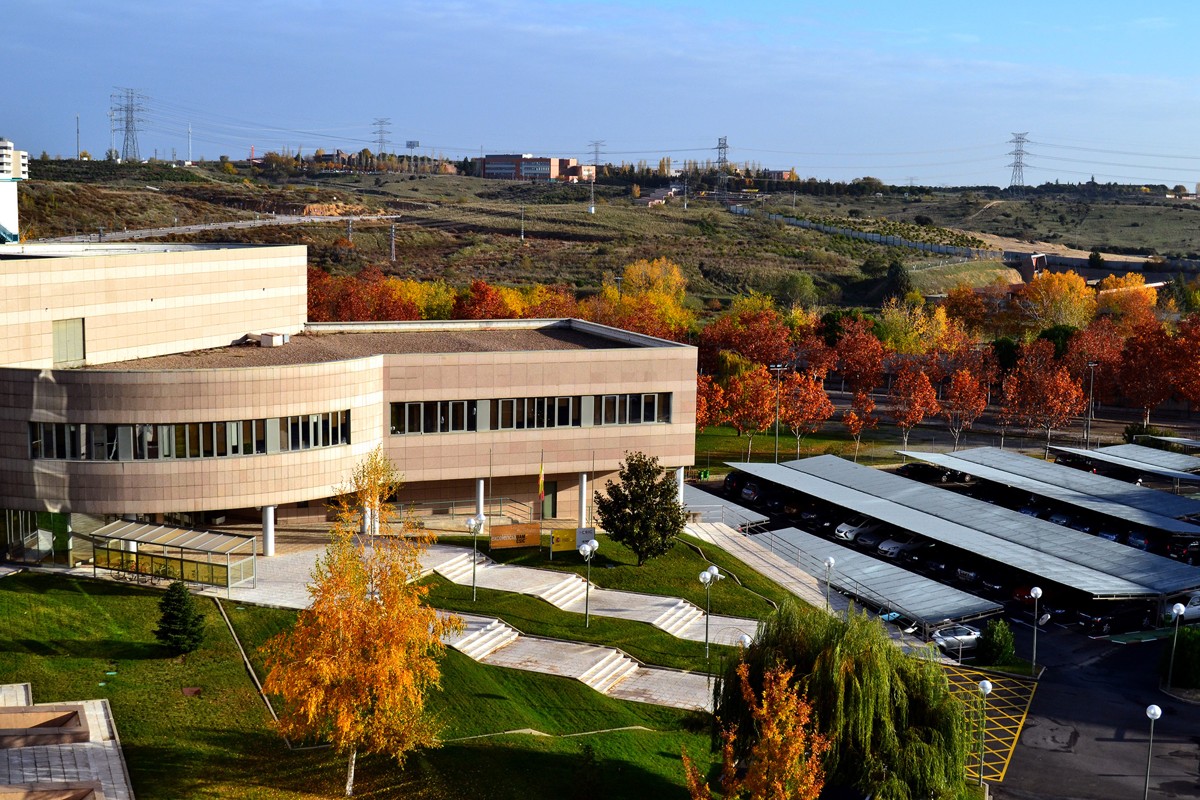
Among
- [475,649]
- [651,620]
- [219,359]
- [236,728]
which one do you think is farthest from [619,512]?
[236,728]

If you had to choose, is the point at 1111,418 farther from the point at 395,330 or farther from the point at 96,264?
the point at 96,264

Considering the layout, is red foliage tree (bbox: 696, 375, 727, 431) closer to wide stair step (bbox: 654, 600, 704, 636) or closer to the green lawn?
wide stair step (bbox: 654, 600, 704, 636)

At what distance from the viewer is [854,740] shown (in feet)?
88.6

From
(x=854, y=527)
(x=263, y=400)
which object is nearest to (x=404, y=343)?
(x=263, y=400)

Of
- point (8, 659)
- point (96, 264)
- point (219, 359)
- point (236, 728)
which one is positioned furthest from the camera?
point (219, 359)

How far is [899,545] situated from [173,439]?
3080 centimetres

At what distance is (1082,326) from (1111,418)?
23.6 m

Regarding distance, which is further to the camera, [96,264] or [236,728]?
[96,264]

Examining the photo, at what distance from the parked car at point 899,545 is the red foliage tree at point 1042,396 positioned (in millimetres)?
21575

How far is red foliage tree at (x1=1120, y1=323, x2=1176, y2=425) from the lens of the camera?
266 ft

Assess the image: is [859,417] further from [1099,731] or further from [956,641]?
[1099,731]

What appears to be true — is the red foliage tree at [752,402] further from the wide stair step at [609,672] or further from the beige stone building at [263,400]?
the wide stair step at [609,672]

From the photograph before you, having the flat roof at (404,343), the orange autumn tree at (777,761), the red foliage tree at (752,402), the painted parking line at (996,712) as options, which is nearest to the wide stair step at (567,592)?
the flat roof at (404,343)

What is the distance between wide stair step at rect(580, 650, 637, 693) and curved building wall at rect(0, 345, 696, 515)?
499 inches
